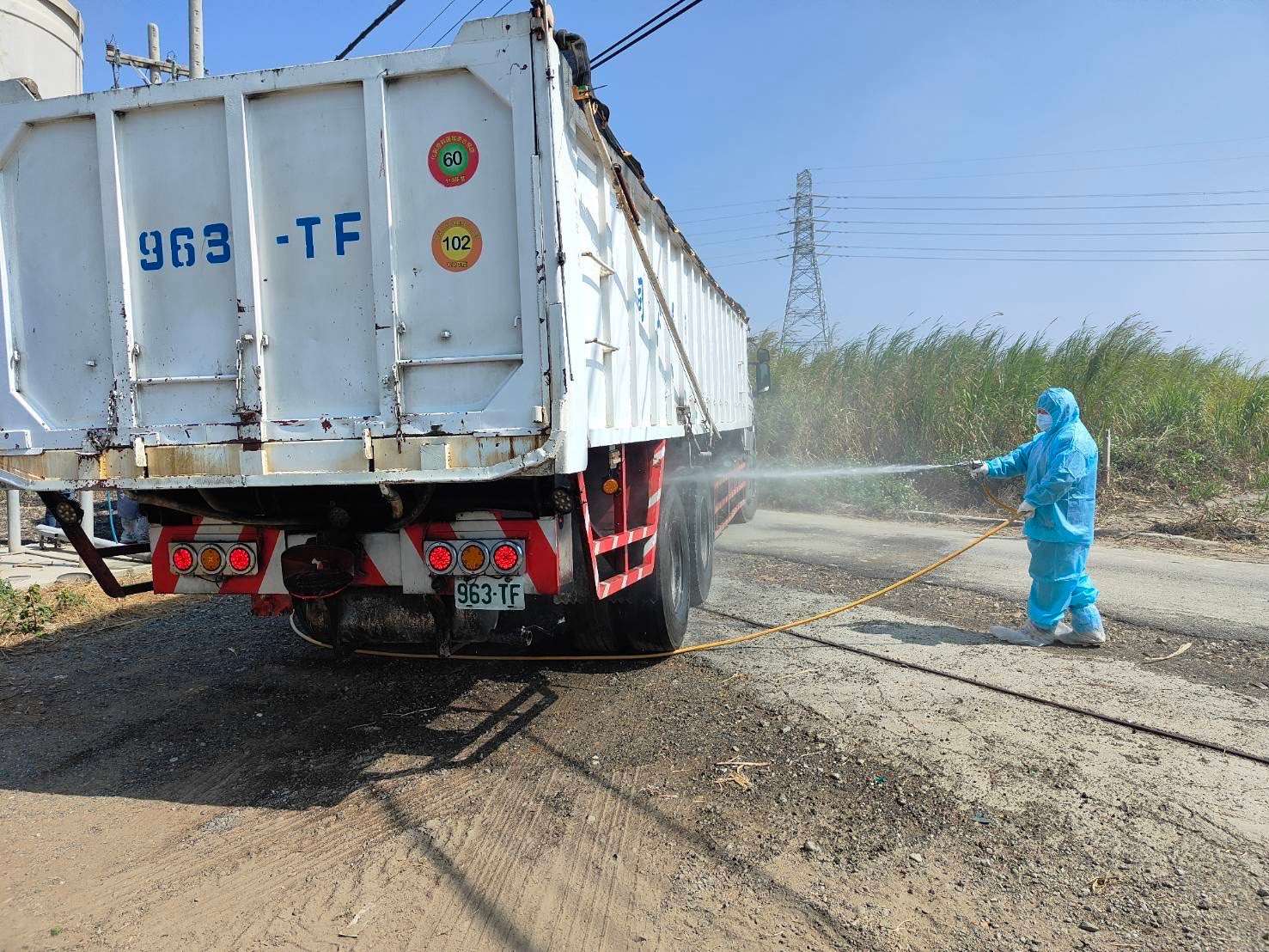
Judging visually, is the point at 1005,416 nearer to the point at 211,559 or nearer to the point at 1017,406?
the point at 1017,406

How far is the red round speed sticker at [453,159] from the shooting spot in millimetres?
3320

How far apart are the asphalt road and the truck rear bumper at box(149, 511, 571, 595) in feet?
15.0

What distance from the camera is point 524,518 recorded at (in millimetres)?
3596

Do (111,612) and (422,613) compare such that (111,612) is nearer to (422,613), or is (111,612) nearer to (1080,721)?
(422,613)

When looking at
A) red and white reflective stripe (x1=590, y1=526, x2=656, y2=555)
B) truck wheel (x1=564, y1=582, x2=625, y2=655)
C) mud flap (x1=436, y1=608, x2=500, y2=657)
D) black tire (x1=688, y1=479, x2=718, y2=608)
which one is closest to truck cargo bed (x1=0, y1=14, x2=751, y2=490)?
red and white reflective stripe (x1=590, y1=526, x2=656, y2=555)

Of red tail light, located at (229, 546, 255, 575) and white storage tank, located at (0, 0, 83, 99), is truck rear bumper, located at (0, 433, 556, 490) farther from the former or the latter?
white storage tank, located at (0, 0, 83, 99)

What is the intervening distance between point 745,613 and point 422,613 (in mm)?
→ 3020

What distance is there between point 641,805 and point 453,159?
2738 millimetres

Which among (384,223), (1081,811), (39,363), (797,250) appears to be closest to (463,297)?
(384,223)

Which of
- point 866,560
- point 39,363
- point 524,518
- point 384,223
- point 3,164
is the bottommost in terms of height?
point 866,560

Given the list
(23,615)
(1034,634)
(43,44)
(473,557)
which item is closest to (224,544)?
(473,557)

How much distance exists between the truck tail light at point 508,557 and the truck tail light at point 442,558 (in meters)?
0.19

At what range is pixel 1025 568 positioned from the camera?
25.4ft

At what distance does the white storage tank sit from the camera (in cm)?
954
